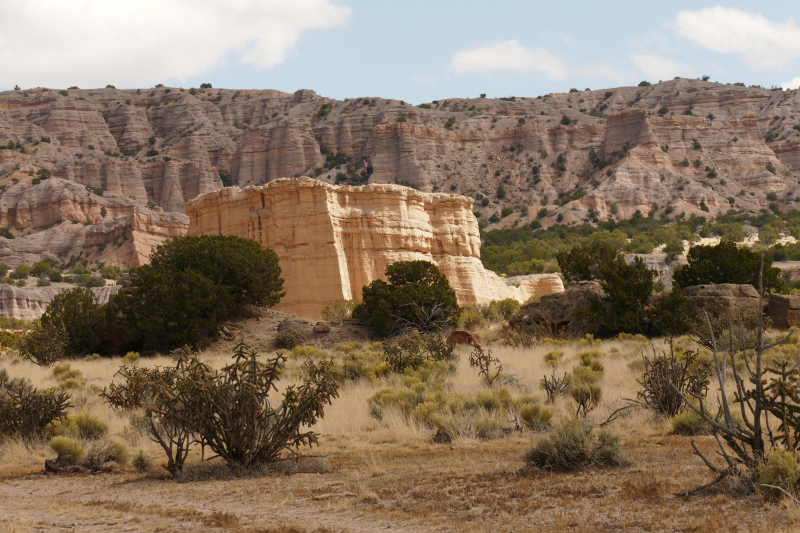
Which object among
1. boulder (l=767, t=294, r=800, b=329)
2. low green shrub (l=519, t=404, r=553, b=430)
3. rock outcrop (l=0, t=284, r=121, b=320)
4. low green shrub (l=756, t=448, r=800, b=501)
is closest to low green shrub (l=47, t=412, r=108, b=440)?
low green shrub (l=519, t=404, r=553, b=430)

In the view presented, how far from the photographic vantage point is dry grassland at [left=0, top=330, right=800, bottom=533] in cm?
582

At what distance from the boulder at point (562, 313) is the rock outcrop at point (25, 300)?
4835 centimetres

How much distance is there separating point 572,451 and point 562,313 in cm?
1859

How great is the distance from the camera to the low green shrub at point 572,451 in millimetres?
7555

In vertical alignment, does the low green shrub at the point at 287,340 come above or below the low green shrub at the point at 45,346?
below

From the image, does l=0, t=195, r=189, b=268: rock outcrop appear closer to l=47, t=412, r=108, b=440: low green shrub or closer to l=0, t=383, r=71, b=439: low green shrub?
l=0, t=383, r=71, b=439: low green shrub

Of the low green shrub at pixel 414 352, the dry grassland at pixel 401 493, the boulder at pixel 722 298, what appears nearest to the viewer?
the dry grassland at pixel 401 493

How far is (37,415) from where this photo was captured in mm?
10594

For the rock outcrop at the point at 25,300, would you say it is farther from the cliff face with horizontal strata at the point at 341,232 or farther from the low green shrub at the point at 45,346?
the low green shrub at the point at 45,346

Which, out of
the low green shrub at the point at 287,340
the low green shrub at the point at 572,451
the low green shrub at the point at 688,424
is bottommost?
the low green shrub at the point at 688,424

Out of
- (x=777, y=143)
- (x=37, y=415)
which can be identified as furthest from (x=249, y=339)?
(x=777, y=143)

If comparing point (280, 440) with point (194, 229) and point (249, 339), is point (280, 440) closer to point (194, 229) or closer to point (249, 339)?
point (249, 339)

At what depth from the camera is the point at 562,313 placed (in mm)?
25750

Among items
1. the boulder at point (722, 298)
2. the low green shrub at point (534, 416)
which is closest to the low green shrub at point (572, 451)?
the low green shrub at point (534, 416)
